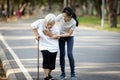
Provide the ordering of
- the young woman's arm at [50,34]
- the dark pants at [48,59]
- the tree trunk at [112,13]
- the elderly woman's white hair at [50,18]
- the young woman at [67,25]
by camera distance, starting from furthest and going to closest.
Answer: the tree trunk at [112,13] < the young woman at [67,25] < the dark pants at [48,59] < the young woman's arm at [50,34] < the elderly woman's white hair at [50,18]

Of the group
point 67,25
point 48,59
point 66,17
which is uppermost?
point 66,17

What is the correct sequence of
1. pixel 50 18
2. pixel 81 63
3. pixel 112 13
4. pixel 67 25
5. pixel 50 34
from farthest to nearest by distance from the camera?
pixel 112 13, pixel 81 63, pixel 67 25, pixel 50 34, pixel 50 18

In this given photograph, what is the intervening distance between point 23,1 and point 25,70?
80.7m

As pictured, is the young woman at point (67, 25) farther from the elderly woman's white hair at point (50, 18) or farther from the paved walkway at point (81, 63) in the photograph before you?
the paved walkway at point (81, 63)

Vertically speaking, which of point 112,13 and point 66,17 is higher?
point 66,17

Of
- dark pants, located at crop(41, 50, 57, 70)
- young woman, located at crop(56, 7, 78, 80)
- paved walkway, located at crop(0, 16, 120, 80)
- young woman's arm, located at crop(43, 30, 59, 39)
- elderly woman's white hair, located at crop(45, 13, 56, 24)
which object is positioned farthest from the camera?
paved walkway, located at crop(0, 16, 120, 80)

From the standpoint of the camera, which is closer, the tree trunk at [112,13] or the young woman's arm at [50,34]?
the young woman's arm at [50,34]

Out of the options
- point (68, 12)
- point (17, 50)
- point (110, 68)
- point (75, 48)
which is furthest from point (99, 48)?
point (68, 12)

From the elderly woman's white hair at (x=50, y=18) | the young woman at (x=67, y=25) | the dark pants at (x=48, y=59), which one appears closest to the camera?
the elderly woman's white hair at (x=50, y=18)

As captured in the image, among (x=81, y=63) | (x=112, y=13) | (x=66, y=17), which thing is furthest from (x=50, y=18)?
(x=112, y=13)

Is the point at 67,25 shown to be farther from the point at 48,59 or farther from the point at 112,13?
the point at 112,13

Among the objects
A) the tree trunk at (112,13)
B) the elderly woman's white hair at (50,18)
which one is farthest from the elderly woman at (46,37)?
the tree trunk at (112,13)

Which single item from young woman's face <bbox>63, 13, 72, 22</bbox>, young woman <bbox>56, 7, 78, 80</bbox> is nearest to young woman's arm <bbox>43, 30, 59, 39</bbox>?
young woman <bbox>56, 7, 78, 80</bbox>

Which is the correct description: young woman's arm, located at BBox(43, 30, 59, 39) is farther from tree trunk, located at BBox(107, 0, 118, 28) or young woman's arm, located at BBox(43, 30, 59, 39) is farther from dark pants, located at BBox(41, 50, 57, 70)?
tree trunk, located at BBox(107, 0, 118, 28)
